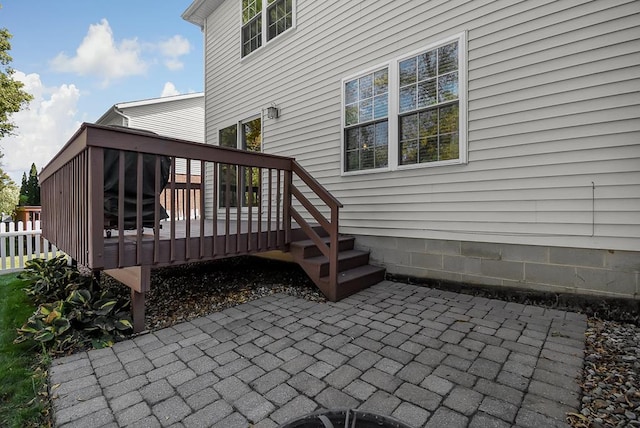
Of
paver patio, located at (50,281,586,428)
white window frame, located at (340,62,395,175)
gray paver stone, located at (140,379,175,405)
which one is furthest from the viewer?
white window frame, located at (340,62,395,175)

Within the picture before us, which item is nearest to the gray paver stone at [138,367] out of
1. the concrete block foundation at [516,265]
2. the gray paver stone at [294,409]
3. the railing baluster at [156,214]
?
→ the railing baluster at [156,214]

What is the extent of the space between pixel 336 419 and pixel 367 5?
5.24 meters

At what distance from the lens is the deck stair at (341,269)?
360 centimetres

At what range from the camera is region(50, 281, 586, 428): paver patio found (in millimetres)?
1632

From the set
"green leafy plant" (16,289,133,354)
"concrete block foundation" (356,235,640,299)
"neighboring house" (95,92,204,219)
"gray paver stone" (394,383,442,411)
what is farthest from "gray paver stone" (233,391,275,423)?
"neighboring house" (95,92,204,219)

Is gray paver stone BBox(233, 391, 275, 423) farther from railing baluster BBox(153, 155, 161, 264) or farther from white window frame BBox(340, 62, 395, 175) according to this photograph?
white window frame BBox(340, 62, 395, 175)

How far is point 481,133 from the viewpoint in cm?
351

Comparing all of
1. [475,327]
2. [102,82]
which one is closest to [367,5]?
[475,327]

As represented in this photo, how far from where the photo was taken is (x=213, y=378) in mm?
1968

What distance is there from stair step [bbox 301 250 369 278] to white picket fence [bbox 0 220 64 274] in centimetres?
606

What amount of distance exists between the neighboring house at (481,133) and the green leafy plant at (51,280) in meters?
3.78

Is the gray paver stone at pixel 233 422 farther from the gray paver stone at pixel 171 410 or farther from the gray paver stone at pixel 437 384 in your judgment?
the gray paver stone at pixel 437 384

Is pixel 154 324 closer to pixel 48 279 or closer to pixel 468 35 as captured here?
pixel 48 279

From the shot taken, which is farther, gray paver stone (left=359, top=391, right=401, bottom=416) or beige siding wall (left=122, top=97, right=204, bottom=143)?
beige siding wall (left=122, top=97, right=204, bottom=143)
